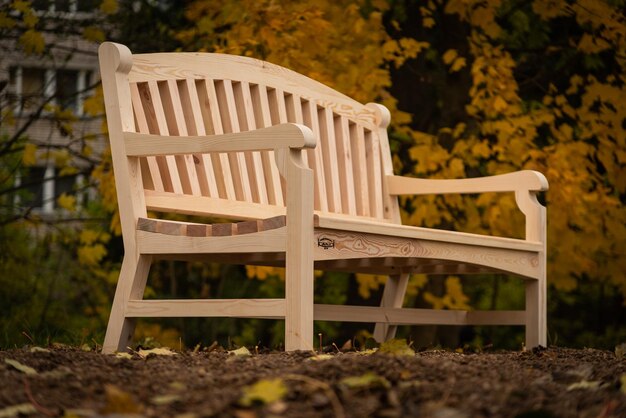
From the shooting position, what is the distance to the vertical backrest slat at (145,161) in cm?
398

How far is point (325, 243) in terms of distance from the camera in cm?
338

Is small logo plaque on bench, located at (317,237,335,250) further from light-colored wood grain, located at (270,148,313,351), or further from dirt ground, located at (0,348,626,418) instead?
dirt ground, located at (0,348,626,418)

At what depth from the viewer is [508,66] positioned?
689 centimetres

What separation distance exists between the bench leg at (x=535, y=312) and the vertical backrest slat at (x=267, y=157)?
1.14 m

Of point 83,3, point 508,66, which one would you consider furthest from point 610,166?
point 83,3

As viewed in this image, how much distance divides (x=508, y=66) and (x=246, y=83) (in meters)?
2.82

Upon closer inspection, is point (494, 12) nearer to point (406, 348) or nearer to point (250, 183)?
point (250, 183)

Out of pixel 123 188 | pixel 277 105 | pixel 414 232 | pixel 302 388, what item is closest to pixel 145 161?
pixel 123 188

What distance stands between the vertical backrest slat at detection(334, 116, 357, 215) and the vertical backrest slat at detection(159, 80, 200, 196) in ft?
2.89

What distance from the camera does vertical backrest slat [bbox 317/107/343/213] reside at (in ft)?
15.7

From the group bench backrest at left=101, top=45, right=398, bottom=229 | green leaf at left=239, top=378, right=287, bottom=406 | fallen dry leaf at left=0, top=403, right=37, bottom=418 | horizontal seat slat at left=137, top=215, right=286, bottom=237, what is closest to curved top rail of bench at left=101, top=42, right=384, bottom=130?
bench backrest at left=101, top=45, right=398, bottom=229

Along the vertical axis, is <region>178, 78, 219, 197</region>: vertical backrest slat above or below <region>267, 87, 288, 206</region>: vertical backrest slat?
below

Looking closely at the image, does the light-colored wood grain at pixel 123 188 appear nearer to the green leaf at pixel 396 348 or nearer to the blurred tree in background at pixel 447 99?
the green leaf at pixel 396 348

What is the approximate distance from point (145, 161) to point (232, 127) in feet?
1.98
